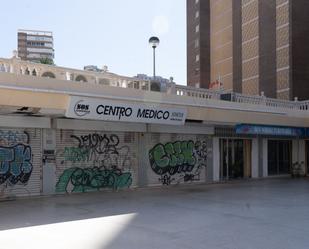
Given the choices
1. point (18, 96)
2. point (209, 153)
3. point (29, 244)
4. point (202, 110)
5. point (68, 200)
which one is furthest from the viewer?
point (209, 153)

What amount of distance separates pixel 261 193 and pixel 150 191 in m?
→ 4.43

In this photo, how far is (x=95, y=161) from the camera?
714 inches

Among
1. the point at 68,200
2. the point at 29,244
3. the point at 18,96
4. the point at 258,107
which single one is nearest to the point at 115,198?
the point at 68,200

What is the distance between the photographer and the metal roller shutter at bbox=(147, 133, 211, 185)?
20297 mm

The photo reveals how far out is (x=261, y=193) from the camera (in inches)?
705

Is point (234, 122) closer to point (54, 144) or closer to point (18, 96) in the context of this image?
point (54, 144)

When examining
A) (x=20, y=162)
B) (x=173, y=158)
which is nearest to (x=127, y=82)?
(x=173, y=158)

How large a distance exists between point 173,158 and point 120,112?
18.6ft

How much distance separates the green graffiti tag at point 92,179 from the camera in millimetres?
17219

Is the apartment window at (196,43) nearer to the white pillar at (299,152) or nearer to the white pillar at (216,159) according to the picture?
the white pillar at (299,152)

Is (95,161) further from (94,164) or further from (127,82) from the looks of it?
(127,82)

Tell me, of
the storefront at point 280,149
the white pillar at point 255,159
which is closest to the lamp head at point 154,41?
the storefront at point 280,149

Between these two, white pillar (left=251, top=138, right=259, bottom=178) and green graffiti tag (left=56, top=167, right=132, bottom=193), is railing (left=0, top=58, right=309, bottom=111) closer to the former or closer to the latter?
white pillar (left=251, top=138, right=259, bottom=178)

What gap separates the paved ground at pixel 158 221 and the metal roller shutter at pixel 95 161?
101 cm
